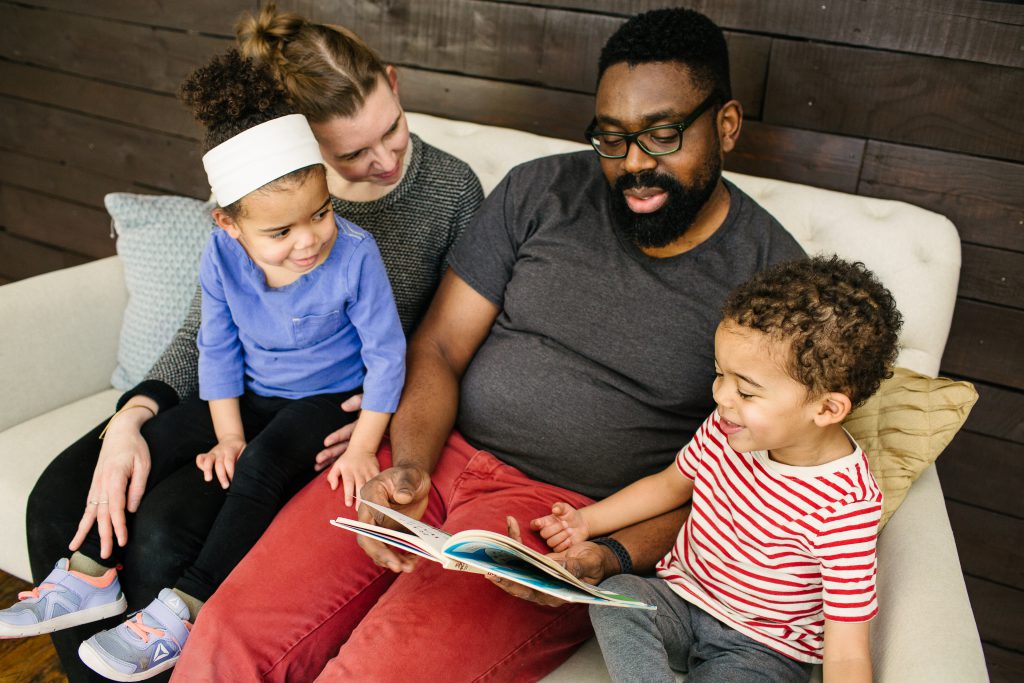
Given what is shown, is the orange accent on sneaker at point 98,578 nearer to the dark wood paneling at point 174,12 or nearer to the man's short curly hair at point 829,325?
the man's short curly hair at point 829,325

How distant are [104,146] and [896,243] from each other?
2661 mm

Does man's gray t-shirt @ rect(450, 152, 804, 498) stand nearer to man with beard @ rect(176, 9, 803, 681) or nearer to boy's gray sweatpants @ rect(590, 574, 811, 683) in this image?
man with beard @ rect(176, 9, 803, 681)

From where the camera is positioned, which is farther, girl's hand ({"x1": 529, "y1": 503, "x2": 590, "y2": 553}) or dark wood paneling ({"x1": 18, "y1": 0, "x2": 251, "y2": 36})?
dark wood paneling ({"x1": 18, "y1": 0, "x2": 251, "y2": 36})

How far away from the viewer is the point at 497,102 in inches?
88.7

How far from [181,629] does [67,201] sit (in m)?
2.45

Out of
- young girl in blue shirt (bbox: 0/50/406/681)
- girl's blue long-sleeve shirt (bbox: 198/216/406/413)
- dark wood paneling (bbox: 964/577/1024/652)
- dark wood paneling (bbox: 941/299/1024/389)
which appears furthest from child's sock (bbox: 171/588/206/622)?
dark wood paneling (bbox: 964/577/1024/652)

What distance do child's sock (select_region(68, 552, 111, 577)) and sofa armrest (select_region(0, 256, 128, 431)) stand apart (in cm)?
57

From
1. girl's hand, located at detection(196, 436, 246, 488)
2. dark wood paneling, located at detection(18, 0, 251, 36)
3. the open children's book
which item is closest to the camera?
the open children's book

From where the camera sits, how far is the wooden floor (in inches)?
70.9

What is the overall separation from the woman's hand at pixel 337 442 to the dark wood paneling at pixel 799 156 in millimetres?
1065

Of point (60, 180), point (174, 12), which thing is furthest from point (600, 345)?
point (60, 180)

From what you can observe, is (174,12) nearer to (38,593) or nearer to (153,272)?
(153,272)

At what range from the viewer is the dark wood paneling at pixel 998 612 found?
2.03 metres

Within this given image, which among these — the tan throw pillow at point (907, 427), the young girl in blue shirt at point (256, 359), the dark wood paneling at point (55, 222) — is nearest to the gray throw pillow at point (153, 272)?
the young girl in blue shirt at point (256, 359)
